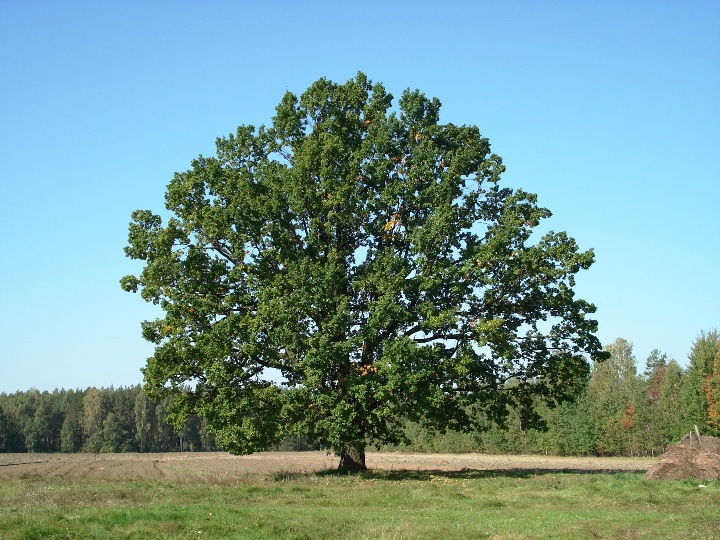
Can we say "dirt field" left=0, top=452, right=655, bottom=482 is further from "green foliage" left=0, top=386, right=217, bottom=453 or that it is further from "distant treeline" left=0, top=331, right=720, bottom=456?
"green foliage" left=0, top=386, right=217, bottom=453

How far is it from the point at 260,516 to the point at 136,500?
21.8 feet

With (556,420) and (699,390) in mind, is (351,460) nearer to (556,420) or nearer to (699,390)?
(699,390)

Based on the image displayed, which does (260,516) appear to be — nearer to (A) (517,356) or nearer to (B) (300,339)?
(B) (300,339)

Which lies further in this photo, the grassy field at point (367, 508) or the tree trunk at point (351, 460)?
the tree trunk at point (351, 460)

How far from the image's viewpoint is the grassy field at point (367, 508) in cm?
1634

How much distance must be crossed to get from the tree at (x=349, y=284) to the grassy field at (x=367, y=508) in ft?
11.9

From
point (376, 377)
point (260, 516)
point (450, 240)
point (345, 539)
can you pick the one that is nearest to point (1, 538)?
A: point (260, 516)

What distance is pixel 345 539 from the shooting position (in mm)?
15945

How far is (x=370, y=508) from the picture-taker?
21.7 m

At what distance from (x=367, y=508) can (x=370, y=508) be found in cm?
11

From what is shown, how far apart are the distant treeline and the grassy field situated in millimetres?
31106

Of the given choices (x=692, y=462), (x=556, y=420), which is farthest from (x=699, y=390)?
(x=692, y=462)

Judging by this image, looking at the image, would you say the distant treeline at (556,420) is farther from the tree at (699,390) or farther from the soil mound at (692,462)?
the soil mound at (692,462)

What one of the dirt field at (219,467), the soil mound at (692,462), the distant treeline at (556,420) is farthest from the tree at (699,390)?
the soil mound at (692,462)
